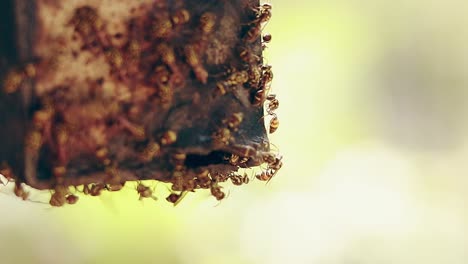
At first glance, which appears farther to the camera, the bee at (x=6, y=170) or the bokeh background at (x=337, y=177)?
the bokeh background at (x=337, y=177)

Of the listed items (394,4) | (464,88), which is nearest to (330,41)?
(394,4)

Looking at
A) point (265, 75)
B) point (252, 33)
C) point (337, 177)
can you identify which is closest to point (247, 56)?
point (252, 33)

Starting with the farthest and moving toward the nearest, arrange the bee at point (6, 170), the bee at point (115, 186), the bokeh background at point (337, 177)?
1. the bokeh background at point (337, 177)
2. the bee at point (115, 186)
3. the bee at point (6, 170)

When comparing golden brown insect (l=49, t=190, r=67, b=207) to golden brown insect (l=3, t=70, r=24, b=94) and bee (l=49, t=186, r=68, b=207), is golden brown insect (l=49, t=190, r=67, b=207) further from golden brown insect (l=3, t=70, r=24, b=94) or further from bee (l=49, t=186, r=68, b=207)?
golden brown insect (l=3, t=70, r=24, b=94)

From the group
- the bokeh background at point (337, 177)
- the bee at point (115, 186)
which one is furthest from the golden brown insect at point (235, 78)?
the bokeh background at point (337, 177)

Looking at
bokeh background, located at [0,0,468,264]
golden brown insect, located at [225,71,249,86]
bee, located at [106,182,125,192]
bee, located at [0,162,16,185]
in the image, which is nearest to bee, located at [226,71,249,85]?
golden brown insect, located at [225,71,249,86]

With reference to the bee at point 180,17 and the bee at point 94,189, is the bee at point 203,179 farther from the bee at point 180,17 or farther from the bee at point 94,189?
the bee at point 180,17

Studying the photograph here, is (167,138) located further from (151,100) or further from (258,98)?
(258,98)
